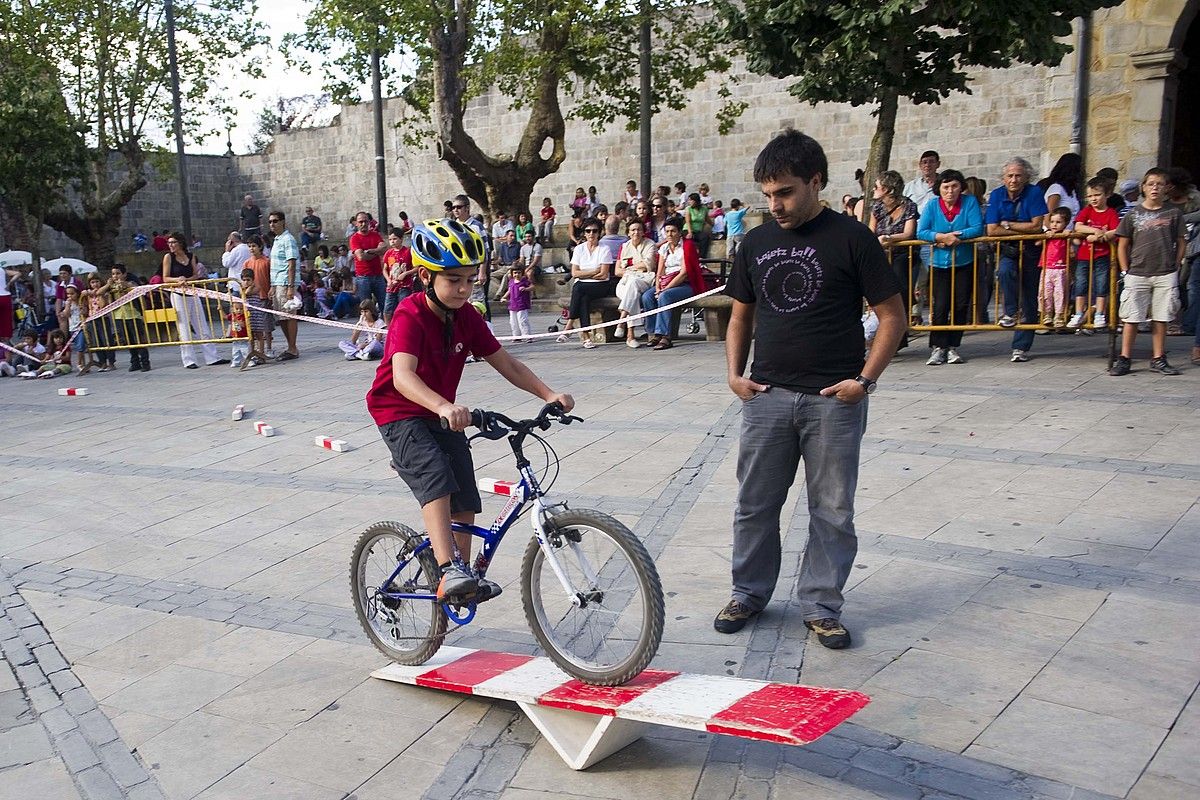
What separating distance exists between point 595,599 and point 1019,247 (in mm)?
7870

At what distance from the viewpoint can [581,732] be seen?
3.69m

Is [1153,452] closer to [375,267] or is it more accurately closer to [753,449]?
[753,449]

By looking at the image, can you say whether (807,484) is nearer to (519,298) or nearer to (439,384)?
(439,384)

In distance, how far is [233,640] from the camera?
195 inches

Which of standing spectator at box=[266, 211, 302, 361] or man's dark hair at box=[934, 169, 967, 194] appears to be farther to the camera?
standing spectator at box=[266, 211, 302, 361]

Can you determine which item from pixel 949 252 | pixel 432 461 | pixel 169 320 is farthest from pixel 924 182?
pixel 169 320

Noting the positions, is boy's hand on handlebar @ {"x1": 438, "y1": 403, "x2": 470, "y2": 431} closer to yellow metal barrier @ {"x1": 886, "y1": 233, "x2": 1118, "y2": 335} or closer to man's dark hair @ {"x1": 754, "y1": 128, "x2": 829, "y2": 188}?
man's dark hair @ {"x1": 754, "y1": 128, "x2": 829, "y2": 188}

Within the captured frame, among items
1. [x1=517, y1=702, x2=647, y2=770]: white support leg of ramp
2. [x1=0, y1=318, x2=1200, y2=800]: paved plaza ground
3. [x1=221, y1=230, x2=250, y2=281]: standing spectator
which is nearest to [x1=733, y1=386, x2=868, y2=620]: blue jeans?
[x1=0, y1=318, x2=1200, y2=800]: paved plaza ground

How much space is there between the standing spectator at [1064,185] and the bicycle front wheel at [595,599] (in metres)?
8.74

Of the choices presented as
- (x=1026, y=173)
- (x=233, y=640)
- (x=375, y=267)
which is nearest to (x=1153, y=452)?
(x=1026, y=173)

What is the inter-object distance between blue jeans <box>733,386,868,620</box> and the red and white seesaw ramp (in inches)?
35.7

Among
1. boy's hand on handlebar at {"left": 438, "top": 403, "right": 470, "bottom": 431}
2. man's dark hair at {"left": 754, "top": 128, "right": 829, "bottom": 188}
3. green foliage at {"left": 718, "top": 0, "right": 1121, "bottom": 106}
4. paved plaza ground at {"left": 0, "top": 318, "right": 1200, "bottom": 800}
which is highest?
green foliage at {"left": 718, "top": 0, "right": 1121, "bottom": 106}

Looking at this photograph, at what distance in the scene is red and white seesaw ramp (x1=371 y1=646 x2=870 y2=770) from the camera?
3.20 metres

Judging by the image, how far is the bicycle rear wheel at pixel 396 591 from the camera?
4426 mm
